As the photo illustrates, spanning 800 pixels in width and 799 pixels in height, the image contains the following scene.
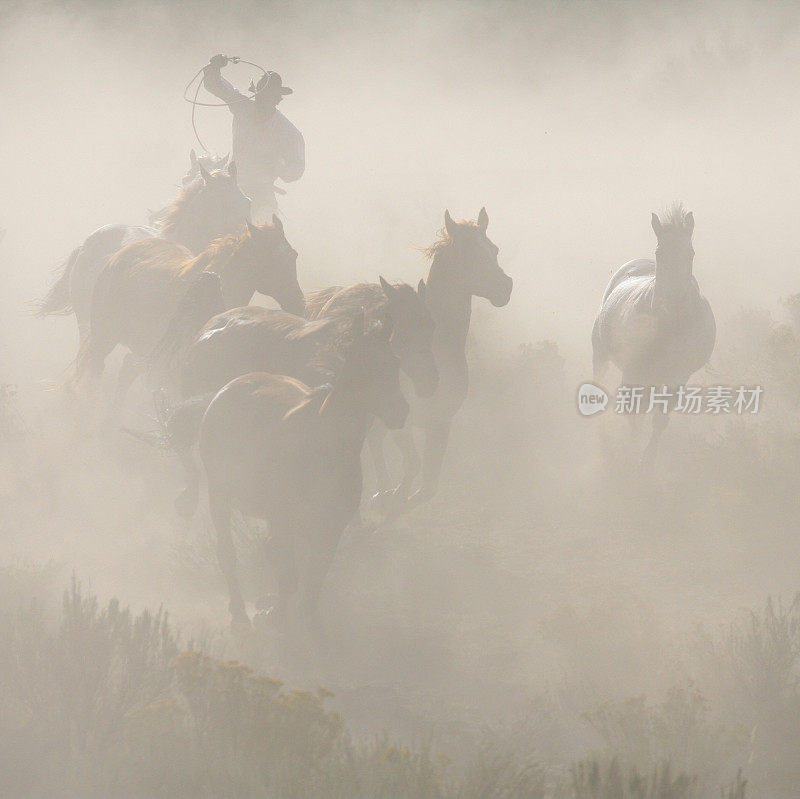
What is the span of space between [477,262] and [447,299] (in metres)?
0.39

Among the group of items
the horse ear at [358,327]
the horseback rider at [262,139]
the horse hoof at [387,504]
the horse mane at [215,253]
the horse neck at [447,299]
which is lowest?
the horse hoof at [387,504]

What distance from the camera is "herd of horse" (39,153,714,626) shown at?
18.9 feet

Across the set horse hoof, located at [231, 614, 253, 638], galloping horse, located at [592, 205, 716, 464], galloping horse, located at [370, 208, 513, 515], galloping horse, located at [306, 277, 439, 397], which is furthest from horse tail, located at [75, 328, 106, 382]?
galloping horse, located at [592, 205, 716, 464]

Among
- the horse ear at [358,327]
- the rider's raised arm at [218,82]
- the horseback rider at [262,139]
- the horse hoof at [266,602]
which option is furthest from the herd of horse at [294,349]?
the rider's raised arm at [218,82]

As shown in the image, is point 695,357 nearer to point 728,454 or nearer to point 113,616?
point 728,454

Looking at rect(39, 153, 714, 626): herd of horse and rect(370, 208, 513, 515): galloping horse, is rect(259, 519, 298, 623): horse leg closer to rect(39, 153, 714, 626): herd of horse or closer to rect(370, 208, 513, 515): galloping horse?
rect(39, 153, 714, 626): herd of horse

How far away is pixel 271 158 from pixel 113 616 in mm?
8695

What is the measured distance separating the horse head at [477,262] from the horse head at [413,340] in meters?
1.45

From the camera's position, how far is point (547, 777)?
518 centimetres

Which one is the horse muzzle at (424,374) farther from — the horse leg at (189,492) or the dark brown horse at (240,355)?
the horse leg at (189,492)

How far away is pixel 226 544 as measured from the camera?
6484mm

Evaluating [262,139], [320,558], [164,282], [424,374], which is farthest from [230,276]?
[262,139]

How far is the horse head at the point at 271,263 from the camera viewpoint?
25.7 ft

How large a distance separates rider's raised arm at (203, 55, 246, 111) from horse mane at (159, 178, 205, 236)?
2206 millimetres
